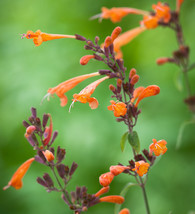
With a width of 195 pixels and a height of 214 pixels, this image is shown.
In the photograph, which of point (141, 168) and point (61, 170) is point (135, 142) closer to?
Answer: point (141, 168)

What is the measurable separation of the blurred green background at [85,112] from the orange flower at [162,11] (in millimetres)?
1455

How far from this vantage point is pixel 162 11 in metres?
2.36

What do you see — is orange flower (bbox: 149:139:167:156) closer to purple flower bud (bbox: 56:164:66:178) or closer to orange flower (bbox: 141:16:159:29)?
purple flower bud (bbox: 56:164:66:178)

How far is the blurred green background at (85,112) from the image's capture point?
3.54m

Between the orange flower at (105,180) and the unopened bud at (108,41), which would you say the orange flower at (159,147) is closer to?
the orange flower at (105,180)

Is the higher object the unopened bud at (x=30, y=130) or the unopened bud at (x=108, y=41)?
the unopened bud at (x=108, y=41)

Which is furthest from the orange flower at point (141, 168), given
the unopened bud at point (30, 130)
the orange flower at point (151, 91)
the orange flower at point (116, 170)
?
the unopened bud at point (30, 130)

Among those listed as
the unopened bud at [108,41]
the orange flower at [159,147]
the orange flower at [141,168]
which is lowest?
the orange flower at [141,168]

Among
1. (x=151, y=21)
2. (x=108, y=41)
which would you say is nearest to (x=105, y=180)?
(x=108, y=41)

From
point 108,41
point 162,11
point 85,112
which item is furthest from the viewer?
point 85,112

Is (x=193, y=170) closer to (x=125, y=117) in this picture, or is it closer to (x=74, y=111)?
(x=74, y=111)

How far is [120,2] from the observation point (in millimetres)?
5117

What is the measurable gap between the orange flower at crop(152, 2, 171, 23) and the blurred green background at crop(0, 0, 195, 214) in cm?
145

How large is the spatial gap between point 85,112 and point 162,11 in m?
1.89
